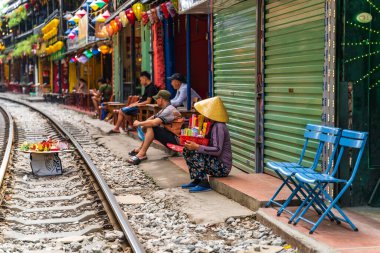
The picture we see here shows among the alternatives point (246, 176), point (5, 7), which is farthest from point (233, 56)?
point (5, 7)

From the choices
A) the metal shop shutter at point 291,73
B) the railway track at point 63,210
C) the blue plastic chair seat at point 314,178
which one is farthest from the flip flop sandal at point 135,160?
the blue plastic chair seat at point 314,178

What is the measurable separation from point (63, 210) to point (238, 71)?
4.24 meters

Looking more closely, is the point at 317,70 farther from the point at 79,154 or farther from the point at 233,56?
the point at 79,154

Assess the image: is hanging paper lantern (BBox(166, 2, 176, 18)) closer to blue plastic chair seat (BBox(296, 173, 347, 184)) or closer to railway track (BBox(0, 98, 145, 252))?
railway track (BBox(0, 98, 145, 252))

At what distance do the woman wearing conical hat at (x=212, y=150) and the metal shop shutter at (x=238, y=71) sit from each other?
1249 millimetres

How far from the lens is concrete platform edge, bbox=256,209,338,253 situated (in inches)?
216

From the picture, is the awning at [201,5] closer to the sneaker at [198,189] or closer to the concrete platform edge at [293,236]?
the sneaker at [198,189]

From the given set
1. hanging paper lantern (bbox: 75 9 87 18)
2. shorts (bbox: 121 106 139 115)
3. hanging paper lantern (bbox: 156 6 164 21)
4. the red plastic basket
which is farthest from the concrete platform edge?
hanging paper lantern (bbox: 75 9 87 18)

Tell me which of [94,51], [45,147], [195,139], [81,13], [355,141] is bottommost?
[45,147]

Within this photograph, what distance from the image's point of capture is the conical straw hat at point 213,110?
877 centimetres

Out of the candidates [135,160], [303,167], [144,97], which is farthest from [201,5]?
[303,167]

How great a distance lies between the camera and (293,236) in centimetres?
599

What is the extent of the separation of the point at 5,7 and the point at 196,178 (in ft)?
238

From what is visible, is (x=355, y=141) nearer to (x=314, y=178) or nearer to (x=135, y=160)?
(x=314, y=178)
